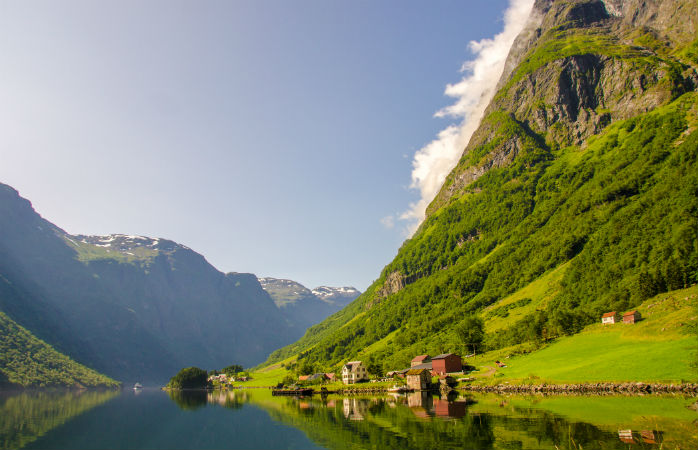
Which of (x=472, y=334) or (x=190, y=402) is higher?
(x=472, y=334)

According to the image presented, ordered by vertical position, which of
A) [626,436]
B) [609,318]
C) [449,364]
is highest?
[609,318]

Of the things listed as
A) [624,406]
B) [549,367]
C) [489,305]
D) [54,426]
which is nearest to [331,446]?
[624,406]

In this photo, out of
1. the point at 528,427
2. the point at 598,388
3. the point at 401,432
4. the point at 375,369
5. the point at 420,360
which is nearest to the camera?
the point at 528,427

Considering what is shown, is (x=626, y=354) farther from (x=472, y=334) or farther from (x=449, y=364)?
(x=472, y=334)

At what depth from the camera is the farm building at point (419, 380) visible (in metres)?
110

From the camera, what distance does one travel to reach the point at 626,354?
74.9m

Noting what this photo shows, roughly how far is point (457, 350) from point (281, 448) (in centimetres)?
11609

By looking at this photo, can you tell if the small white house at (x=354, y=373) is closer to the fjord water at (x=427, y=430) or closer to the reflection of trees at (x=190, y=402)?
the reflection of trees at (x=190, y=402)

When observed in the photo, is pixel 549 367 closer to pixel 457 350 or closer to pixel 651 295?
pixel 651 295

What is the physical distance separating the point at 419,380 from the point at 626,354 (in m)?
52.0

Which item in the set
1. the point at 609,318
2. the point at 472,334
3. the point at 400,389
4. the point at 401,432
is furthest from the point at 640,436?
the point at 472,334

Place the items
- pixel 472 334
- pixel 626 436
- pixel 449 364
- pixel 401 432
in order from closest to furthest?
pixel 626 436, pixel 401 432, pixel 449 364, pixel 472 334

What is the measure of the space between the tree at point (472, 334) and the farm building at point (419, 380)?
30150mm

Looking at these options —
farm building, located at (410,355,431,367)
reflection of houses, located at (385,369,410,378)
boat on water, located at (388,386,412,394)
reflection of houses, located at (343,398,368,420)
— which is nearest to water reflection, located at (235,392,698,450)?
reflection of houses, located at (343,398,368,420)
